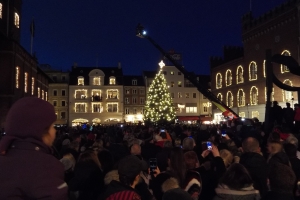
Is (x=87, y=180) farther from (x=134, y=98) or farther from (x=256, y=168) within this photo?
(x=134, y=98)

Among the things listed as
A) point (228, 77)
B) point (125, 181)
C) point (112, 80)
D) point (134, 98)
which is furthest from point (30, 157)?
point (134, 98)

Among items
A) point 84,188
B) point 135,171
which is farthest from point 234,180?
point 84,188

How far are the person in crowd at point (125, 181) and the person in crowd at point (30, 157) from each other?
5.43 feet

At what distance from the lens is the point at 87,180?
21.1 ft

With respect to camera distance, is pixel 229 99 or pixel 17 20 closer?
pixel 17 20

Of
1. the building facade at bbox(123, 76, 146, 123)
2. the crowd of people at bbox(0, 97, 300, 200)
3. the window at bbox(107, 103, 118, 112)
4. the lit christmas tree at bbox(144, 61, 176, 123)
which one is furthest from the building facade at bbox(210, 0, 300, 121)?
the crowd of people at bbox(0, 97, 300, 200)

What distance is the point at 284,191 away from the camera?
4.25 m

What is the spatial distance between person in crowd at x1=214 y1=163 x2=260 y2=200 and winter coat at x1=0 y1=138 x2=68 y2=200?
2.54 m

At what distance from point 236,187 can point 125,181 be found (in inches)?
50.6

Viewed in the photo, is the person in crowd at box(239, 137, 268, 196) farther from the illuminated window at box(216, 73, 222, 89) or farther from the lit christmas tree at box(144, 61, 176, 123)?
the illuminated window at box(216, 73, 222, 89)

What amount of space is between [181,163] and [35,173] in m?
3.81

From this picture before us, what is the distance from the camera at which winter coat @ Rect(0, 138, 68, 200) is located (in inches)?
90.9

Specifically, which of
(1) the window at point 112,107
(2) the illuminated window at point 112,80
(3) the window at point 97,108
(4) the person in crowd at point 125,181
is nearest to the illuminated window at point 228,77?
(2) the illuminated window at point 112,80

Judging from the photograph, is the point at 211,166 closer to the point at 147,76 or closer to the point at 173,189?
the point at 173,189
